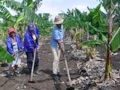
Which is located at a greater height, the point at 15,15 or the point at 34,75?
the point at 15,15

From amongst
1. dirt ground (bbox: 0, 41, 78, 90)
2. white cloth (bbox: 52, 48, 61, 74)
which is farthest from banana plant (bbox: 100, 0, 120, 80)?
white cloth (bbox: 52, 48, 61, 74)

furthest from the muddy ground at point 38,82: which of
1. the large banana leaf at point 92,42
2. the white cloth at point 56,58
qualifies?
the large banana leaf at point 92,42

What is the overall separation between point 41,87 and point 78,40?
1000 centimetres

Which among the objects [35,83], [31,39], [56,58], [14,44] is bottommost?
[35,83]

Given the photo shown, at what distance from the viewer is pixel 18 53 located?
45.5 feet

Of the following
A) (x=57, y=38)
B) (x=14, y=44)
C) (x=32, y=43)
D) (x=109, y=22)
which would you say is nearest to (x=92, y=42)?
(x=109, y=22)

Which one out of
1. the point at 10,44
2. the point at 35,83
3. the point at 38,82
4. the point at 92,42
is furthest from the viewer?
the point at 10,44

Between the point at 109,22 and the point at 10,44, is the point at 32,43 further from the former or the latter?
the point at 109,22

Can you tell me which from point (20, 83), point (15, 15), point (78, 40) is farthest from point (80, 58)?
point (15, 15)

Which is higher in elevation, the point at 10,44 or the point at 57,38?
the point at 57,38

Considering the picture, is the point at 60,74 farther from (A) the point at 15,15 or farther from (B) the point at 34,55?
(A) the point at 15,15

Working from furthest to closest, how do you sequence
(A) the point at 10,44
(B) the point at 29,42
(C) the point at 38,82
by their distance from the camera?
(B) the point at 29,42 < (A) the point at 10,44 < (C) the point at 38,82

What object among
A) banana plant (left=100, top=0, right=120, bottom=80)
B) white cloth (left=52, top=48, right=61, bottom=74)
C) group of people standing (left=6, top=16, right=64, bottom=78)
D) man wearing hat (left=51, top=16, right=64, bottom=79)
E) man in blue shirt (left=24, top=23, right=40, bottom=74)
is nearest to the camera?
banana plant (left=100, top=0, right=120, bottom=80)

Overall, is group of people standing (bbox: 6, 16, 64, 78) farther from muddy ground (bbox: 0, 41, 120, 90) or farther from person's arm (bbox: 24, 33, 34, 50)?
muddy ground (bbox: 0, 41, 120, 90)
